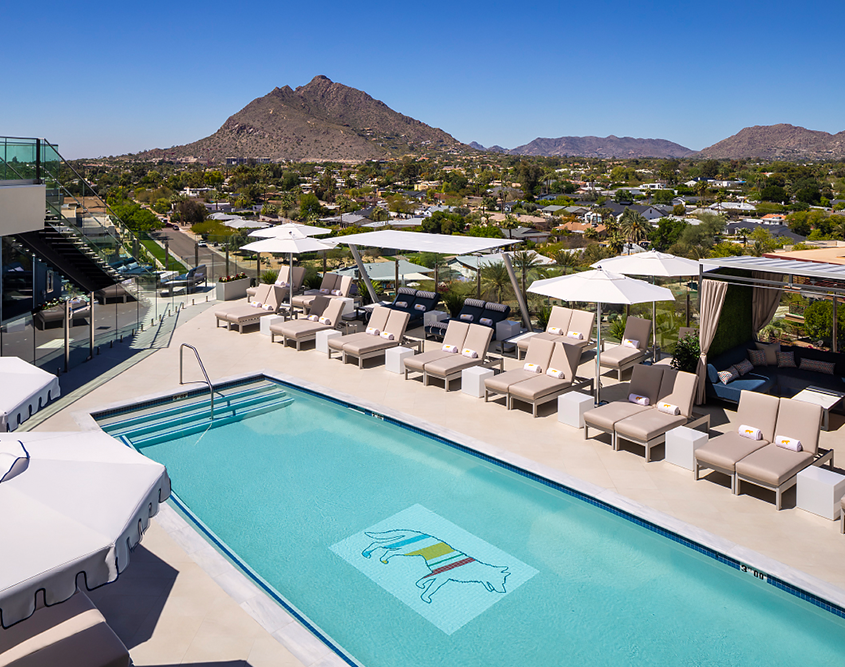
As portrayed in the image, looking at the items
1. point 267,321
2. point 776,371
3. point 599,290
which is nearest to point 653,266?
point 776,371

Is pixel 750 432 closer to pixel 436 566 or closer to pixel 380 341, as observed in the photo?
pixel 436 566

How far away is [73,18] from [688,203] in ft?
326

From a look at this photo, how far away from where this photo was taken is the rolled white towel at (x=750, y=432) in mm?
6668

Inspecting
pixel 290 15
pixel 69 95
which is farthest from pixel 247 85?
pixel 69 95

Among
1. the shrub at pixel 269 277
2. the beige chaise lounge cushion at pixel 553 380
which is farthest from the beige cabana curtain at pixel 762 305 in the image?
the shrub at pixel 269 277

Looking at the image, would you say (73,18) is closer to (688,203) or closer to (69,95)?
(69,95)

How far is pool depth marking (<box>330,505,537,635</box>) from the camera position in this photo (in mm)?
4849

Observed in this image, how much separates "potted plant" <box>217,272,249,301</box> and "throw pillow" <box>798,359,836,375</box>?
43.1 ft

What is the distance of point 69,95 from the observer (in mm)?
63844

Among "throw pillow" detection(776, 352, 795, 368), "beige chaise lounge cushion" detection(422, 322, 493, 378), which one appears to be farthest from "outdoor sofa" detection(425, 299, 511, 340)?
"throw pillow" detection(776, 352, 795, 368)

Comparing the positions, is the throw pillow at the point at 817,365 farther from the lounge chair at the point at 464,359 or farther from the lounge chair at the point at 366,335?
the lounge chair at the point at 366,335

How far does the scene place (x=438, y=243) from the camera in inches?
466

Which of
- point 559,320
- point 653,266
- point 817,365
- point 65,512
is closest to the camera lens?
point 65,512

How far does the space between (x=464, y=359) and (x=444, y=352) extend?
0.49 m
